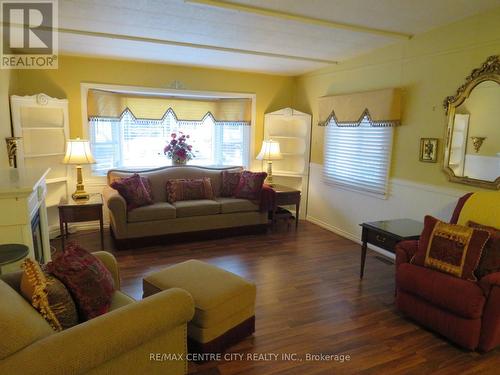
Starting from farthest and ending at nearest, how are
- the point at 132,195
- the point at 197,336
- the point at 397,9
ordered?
the point at 132,195, the point at 397,9, the point at 197,336

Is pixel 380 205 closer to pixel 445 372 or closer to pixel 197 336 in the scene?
pixel 445 372

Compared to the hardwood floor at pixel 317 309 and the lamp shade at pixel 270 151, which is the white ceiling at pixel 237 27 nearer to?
the lamp shade at pixel 270 151

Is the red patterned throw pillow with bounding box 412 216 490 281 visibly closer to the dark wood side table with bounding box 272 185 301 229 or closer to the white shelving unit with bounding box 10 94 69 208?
the dark wood side table with bounding box 272 185 301 229

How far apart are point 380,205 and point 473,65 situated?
1.79m

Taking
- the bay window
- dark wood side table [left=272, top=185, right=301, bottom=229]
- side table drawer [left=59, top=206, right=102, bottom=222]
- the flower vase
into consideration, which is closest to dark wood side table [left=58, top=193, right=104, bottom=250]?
side table drawer [left=59, top=206, right=102, bottom=222]

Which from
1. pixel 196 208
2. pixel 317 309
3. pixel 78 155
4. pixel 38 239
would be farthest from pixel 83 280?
pixel 78 155

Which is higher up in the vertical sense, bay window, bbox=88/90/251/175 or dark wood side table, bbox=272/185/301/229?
bay window, bbox=88/90/251/175

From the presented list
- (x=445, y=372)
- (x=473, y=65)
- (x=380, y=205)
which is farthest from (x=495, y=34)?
(x=445, y=372)

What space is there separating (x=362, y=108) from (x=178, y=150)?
8.69 feet

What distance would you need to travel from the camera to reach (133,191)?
4246 mm

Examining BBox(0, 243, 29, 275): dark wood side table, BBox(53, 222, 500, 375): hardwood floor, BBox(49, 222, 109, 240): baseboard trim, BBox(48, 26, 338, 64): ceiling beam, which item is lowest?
BBox(53, 222, 500, 375): hardwood floor

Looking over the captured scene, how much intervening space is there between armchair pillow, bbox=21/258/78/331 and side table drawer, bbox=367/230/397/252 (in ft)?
8.38

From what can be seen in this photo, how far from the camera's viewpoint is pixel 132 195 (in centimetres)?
423

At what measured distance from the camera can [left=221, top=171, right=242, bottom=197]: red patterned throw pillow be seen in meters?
5.07
